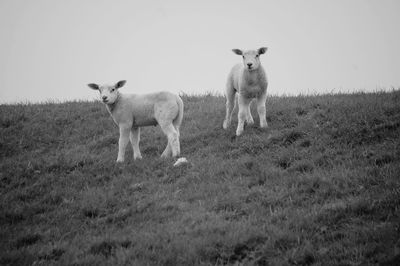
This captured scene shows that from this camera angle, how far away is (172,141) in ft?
40.9

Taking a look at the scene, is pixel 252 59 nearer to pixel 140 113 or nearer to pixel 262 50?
pixel 262 50

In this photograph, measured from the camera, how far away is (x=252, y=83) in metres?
13.8

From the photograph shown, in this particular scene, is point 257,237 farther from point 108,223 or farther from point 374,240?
point 108,223

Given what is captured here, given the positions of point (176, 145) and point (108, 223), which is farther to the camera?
point (176, 145)

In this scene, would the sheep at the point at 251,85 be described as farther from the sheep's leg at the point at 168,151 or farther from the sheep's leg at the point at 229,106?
the sheep's leg at the point at 168,151

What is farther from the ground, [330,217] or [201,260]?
[330,217]

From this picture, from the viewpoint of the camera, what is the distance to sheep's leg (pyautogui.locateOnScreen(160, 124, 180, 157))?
40.8ft

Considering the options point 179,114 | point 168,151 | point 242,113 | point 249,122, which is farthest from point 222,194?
point 249,122

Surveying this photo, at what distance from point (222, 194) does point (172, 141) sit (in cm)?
393

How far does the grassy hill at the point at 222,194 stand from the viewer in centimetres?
659

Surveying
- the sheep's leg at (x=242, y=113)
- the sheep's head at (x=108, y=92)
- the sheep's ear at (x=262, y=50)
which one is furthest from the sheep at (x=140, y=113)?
the sheep's ear at (x=262, y=50)

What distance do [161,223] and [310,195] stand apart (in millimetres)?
3079

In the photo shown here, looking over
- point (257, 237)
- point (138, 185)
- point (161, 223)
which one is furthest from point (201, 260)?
point (138, 185)

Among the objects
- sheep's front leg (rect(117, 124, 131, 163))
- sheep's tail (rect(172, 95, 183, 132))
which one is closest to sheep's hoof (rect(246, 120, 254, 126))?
sheep's tail (rect(172, 95, 183, 132))
